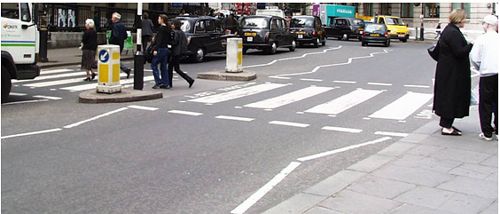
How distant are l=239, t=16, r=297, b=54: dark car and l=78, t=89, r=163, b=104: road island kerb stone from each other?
1497 centimetres

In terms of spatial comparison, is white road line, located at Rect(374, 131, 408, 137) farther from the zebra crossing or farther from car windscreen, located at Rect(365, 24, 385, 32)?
car windscreen, located at Rect(365, 24, 385, 32)

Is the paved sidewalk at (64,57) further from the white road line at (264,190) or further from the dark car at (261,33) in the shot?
the white road line at (264,190)

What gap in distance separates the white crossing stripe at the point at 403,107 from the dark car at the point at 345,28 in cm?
3277

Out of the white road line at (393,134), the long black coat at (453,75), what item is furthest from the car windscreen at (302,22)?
the long black coat at (453,75)

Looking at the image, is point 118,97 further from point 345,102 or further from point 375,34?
point 375,34

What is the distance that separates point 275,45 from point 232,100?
52.5 ft

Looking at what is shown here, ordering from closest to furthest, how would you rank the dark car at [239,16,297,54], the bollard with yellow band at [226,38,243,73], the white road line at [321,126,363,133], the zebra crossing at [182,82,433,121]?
the white road line at [321,126,363,133], the zebra crossing at [182,82,433,121], the bollard with yellow band at [226,38,243,73], the dark car at [239,16,297,54]

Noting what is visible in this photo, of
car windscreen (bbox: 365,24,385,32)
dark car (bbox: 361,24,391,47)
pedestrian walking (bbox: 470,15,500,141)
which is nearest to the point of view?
pedestrian walking (bbox: 470,15,500,141)

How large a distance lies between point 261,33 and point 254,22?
74 cm

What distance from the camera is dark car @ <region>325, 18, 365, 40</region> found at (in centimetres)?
4631

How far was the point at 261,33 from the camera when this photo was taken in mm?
27109

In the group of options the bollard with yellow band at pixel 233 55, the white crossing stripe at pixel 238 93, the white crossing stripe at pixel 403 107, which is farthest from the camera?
the bollard with yellow band at pixel 233 55

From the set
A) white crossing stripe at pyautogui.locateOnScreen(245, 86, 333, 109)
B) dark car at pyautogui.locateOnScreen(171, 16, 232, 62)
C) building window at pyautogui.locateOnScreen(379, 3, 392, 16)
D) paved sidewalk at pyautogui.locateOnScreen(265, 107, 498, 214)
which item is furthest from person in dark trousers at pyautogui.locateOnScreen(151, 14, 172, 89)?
building window at pyautogui.locateOnScreen(379, 3, 392, 16)

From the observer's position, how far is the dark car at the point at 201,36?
2219 centimetres
